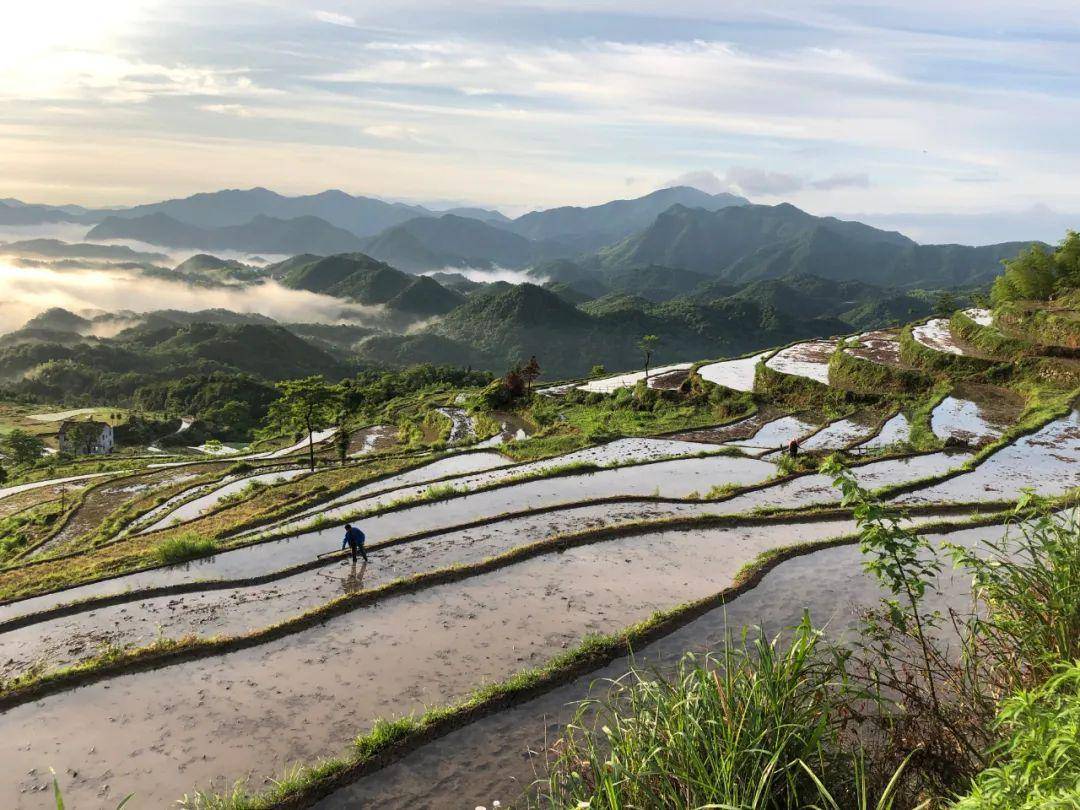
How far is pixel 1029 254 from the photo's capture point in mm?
51375

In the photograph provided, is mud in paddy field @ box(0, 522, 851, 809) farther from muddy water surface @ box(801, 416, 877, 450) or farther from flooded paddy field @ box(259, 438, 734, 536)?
muddy water surface @ box(801, 416, 877, 450)

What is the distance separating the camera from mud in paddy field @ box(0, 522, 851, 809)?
887cm

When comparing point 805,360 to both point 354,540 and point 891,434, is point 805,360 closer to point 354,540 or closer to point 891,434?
point 891,434

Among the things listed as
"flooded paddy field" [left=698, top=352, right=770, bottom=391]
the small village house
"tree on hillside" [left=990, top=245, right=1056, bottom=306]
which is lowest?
the small village house

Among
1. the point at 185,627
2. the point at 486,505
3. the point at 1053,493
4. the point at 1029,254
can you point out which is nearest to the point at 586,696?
the point at 185,627

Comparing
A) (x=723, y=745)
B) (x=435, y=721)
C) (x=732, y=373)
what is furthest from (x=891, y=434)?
(x=723, y=745)

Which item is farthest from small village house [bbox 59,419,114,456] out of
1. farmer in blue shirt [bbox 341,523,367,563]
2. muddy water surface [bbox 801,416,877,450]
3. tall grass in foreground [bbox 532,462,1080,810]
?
tall grass in foreground [bbox 532,462,1080,810]

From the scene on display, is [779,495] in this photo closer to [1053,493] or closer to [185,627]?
[1053,493]

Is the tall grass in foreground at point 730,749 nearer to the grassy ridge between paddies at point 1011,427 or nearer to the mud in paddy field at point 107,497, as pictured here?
the grassy ridge between paddies at point 1011,427

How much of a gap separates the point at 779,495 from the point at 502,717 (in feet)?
48.7

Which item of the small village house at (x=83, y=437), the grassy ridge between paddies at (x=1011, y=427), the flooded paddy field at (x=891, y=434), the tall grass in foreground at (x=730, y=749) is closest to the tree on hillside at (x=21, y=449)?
the small village house at (x=83, y=437)

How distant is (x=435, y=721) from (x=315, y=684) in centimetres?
275

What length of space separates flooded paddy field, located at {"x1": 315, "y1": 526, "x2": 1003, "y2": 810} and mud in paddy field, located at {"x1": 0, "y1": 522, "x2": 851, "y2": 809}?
1.06m

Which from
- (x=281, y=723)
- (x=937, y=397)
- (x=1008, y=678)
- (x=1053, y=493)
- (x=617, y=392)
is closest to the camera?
(x=1008, y=678)
